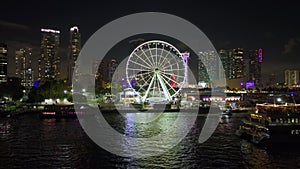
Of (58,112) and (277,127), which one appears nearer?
(277,127)

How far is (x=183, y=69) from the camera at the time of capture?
67.1 metres

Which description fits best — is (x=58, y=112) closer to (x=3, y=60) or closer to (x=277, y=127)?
(x=277, y=127)

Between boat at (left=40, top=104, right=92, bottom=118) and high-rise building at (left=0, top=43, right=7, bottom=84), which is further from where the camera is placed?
high-rise building at (left=0, top=43, right=7, bottom=84)

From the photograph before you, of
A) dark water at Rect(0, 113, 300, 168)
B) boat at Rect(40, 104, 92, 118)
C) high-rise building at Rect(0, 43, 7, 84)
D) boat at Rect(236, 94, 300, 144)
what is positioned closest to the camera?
dark water at Rect(0, 113, 300, 168)

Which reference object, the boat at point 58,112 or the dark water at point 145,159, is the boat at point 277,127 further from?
the boat at point 58,112

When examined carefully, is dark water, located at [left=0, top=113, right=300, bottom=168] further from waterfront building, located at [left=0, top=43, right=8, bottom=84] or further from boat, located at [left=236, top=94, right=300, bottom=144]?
waterfront building, located at [left=0, top=43, right=8, bottom=84]

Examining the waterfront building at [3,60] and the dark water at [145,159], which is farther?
the waterfront building at [3,60]

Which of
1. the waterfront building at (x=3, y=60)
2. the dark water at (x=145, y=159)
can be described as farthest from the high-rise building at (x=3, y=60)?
the dark water at (x=145, y=159)

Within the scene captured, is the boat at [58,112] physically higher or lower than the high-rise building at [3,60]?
lower

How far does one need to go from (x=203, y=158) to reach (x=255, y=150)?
19.3 ft

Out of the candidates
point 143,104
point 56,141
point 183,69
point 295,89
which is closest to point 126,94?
point 143,104

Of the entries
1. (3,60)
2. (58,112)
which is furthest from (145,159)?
(3,60)

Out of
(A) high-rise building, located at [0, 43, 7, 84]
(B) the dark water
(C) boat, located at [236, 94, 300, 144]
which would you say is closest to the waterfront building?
(A) high-rise building, located at [0, 43, 7, 84]

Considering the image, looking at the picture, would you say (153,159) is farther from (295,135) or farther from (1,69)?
(1,69)
